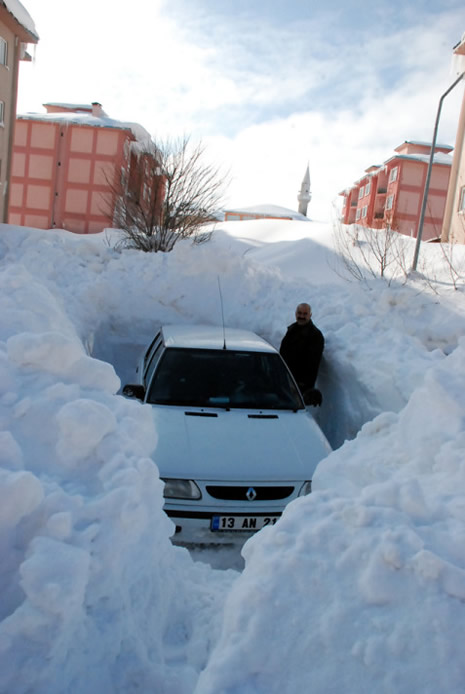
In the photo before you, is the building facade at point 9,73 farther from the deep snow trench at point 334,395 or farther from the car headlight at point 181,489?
the car headlight at point 181,489

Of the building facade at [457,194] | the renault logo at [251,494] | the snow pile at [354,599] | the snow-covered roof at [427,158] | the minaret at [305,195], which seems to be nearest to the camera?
the snow pile at [354,599]

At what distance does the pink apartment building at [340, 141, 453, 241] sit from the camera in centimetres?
3325

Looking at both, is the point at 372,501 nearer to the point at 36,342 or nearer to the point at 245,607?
the point at 245,607

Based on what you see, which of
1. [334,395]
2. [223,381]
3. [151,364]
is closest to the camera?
[223,381]

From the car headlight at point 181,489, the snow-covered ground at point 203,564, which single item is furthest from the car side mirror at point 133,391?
the car headlight at point 181,489

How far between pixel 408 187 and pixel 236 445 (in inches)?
1337

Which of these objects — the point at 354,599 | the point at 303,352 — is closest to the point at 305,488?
the point at 354,599

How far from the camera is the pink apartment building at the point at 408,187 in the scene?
33250mm

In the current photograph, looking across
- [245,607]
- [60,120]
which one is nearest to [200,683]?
[245,607]

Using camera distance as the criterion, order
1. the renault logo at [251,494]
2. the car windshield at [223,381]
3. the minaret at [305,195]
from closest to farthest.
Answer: the renault logo at [251,494] < the car windshield at [223,381] < the minaret at [305,195]

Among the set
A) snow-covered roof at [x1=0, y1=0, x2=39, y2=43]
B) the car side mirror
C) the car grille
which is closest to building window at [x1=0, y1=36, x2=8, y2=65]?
snow-covered roof at [x1=0, y1=0, x2=39, y2=43]

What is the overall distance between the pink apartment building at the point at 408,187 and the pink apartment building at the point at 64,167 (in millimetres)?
15223

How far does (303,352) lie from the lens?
22.3ft

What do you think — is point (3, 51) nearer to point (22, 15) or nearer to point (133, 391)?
point (22, 15)
